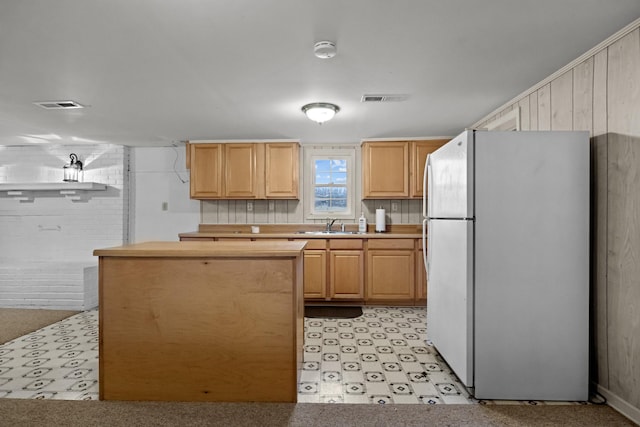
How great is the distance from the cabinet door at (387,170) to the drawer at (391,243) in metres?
0.66

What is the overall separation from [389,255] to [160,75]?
122 inches

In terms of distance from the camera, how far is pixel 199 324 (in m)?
2.07

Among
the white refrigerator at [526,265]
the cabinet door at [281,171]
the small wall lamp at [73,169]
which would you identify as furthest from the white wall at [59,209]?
the white refrigerator at [526,265]

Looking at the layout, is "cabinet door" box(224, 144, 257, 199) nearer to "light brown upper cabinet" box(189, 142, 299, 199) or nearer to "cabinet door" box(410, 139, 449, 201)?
"light brown upper cabinet" box(189, 142, 299, 199)

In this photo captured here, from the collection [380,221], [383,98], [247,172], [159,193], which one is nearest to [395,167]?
[380,221]

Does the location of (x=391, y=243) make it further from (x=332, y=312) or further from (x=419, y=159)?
(x=419, y=159)

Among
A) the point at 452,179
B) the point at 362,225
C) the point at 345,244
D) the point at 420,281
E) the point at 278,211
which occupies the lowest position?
the point at 420,281

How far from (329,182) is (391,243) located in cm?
133

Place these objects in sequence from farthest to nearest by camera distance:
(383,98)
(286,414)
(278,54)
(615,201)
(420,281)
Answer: (420,281)
(383,98)
(278,54)
(615,201)
(286,414)

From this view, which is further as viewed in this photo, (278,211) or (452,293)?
(278,211)

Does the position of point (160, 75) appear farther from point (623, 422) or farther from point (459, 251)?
point (623, 422)

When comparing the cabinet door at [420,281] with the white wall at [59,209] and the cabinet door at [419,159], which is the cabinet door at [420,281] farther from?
the white wall at [59,209]

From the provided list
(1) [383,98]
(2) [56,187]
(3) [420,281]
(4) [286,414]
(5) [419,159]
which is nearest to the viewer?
(4) [286,414]

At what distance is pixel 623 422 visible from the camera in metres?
1.91
